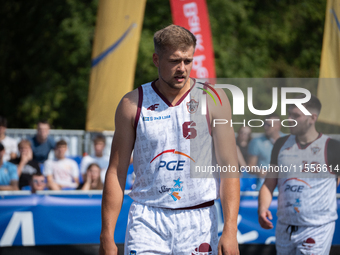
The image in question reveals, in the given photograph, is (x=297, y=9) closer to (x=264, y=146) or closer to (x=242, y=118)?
(x=264, y=146)

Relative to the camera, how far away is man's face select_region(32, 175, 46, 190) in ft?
24.8

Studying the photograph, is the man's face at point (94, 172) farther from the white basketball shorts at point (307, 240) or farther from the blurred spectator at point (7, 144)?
the white basketball shorts at point (307, 240)

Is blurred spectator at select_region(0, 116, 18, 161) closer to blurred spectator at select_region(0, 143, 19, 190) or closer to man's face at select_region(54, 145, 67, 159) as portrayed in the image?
man's face at select_region(54, 145, 67, 159)

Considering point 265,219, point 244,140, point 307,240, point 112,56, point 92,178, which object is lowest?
point 307,240

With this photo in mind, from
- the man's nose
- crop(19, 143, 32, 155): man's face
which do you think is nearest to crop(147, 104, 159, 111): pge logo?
the man's nose

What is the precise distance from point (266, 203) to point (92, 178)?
12.7 ft

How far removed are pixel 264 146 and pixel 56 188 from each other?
3.75 meters

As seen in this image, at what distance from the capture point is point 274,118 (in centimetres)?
669

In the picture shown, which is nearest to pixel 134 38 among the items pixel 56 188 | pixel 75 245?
pixel 56 188

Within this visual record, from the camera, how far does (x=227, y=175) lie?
9.78ft

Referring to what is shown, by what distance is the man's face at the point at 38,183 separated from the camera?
7.56 m

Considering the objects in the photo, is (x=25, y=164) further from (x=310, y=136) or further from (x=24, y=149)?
(x=310, y=136)

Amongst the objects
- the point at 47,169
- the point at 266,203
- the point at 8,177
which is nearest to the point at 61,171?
the point at 47,169

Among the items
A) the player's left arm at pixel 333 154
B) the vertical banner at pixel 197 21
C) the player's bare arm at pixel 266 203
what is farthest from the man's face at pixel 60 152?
the player's left arm at pixel 333 154
